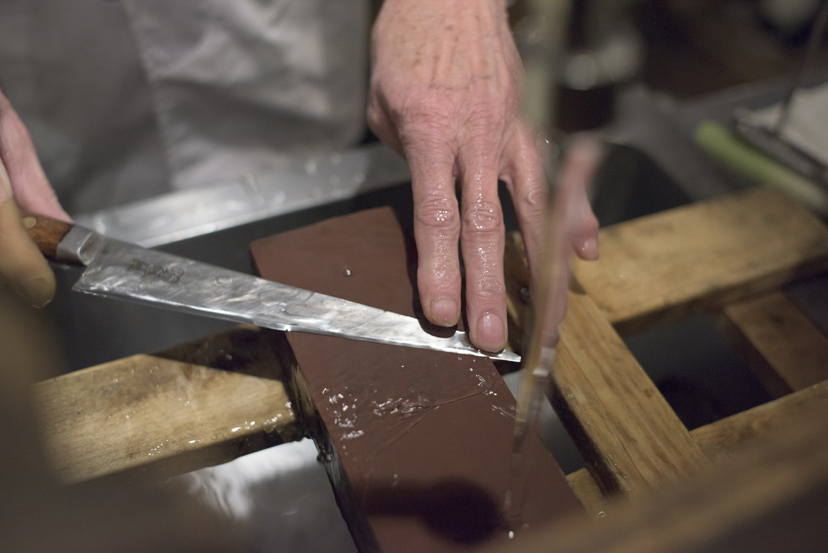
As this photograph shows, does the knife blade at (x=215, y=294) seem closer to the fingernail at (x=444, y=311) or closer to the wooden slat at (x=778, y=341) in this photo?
the fingernail at (x=444, y=311)

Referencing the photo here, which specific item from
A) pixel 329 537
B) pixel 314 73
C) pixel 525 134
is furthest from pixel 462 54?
pixel 329 537

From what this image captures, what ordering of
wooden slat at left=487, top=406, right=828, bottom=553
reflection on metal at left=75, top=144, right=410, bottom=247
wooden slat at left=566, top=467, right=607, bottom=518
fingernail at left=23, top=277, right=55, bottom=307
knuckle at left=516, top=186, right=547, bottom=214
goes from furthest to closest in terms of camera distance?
reflection on metal at left=75, top=144, right=410, bottom=247 → knuckle at left=516, top=186, right=547, bottom=214 → fingernail at left=23, top=277, right=55, bottom=307 → wooden slat at left=566, top=467, right=607, bottom=518 → wooden slat at left=487, top=406, right=828, bottom=553

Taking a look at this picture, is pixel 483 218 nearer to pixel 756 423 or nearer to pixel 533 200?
pixel 533 200

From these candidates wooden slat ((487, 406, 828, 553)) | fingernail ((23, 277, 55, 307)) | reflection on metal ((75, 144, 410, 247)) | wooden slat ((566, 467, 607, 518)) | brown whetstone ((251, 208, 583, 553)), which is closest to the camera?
wooden slat ((487, 406, 828, 553))

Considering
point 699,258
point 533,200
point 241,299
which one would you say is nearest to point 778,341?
point 699,258

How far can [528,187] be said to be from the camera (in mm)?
911

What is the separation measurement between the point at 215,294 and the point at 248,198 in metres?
0.45

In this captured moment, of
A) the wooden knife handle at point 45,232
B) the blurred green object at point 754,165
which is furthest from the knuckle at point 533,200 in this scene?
the wooden knife handle at point 45,232

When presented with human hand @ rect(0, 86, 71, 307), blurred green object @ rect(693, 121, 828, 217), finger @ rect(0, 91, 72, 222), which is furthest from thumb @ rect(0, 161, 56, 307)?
blurred green object @ rect(693, 121, 828, 217)

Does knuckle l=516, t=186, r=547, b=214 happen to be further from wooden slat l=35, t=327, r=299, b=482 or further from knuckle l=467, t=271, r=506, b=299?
wooden slat l=35, t=327, r=299, b=482

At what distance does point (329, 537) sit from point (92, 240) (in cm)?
55

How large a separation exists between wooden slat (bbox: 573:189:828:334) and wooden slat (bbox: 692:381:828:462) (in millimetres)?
204

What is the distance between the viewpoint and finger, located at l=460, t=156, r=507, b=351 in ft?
2.41

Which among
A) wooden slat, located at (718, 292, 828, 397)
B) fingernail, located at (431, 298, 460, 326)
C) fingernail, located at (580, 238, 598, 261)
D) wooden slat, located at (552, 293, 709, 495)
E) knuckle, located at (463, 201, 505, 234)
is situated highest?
knuckle, located at (463, 201, 505, 234)
